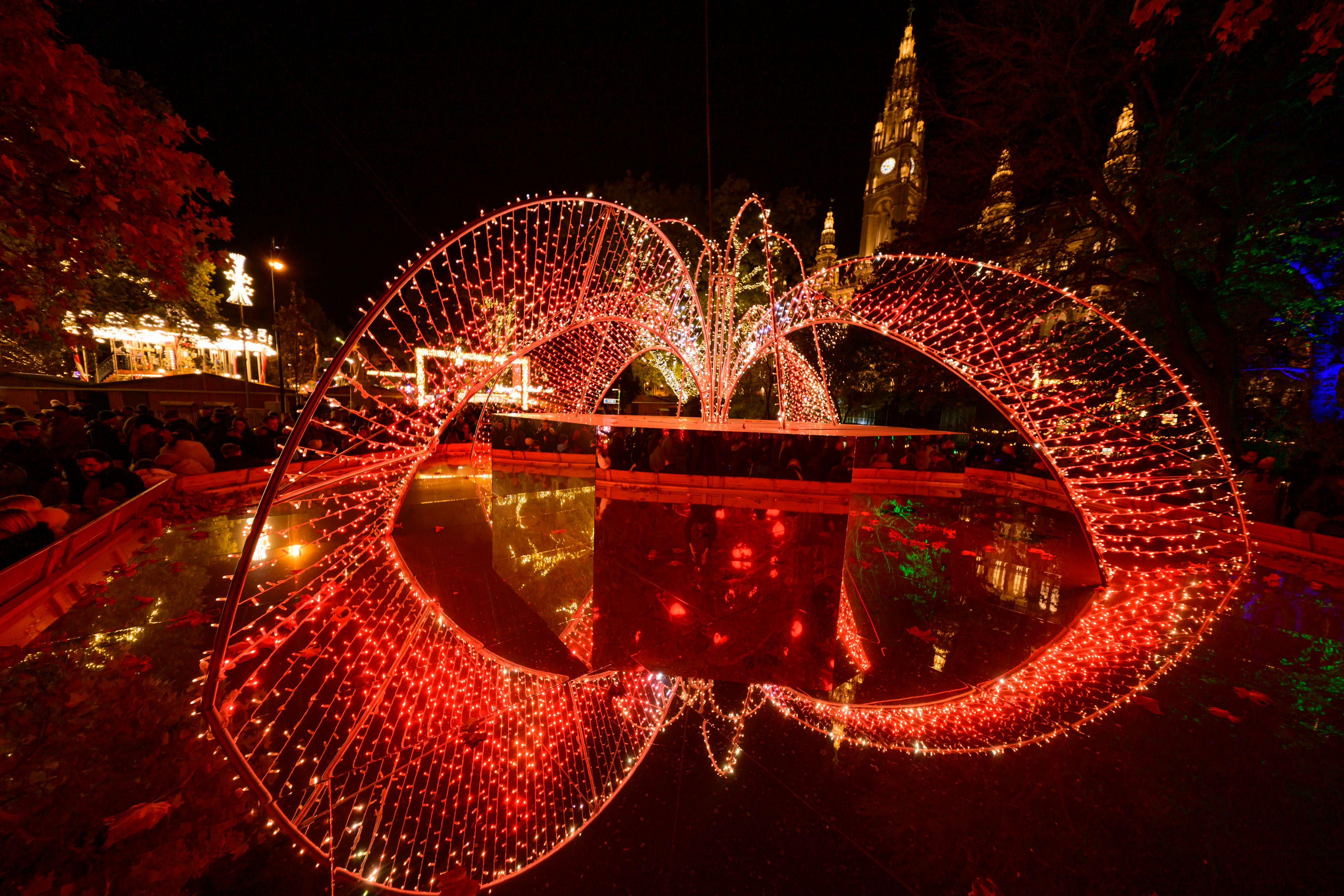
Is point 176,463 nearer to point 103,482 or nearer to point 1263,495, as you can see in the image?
point 103,482

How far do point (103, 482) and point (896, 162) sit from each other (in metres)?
73.3

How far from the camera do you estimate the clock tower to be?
56000mm

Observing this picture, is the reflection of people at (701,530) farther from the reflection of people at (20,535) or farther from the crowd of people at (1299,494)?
the crowd of people at (1299,494)

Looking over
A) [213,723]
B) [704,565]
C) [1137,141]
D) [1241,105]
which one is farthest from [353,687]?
[1137,141]

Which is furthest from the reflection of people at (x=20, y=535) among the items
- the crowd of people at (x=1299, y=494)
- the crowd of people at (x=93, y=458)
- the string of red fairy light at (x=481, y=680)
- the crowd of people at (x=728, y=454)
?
the crowd of people at (x=1299, y=494)

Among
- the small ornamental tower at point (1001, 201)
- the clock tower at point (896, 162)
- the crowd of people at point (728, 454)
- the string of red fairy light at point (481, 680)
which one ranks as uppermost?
the clock tower at point (896, 162)

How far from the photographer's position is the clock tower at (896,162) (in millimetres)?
56000

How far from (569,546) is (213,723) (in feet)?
12.4

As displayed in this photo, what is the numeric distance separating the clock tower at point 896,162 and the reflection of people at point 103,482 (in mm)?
64913

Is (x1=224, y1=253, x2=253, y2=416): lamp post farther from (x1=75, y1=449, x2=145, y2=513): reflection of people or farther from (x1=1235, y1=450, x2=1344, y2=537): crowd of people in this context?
(x1=1235, y1=450, x2=1344, y2=537): crowd of people

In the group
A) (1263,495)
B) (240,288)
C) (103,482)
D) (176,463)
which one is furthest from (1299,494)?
(240,288)

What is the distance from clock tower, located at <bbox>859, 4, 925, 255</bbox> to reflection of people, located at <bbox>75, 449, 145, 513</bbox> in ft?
213

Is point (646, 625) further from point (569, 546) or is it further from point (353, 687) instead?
point (569, 546)

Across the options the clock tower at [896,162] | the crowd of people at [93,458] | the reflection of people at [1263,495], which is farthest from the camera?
the clock tower at [896,162]
